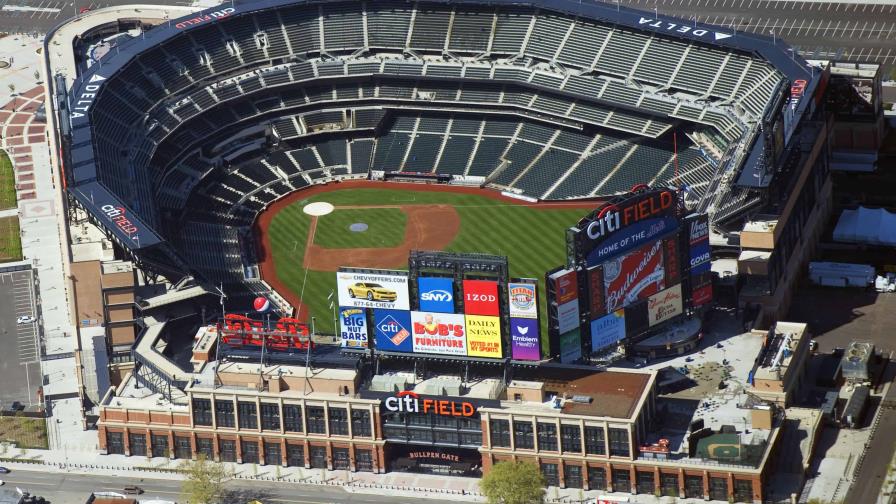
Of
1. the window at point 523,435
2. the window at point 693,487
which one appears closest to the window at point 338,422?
the window at point 523,435

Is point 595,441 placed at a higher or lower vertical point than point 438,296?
lower

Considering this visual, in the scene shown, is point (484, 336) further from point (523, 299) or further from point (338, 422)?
point (338, 422)

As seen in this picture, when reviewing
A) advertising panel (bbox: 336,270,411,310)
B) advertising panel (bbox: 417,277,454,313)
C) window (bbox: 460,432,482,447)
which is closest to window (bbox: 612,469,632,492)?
window (bbox: 460,432,482,447)

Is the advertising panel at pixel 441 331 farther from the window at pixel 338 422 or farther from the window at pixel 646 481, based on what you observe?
the window at pixel 646 481

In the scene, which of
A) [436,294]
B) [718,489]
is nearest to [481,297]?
[436,294]

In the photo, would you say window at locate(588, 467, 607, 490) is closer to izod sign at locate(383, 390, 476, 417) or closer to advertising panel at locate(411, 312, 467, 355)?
izod sign at locate(383, 390, 476, 417)

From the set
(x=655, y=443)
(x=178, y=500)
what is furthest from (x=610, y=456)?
(x=178, y=500)
